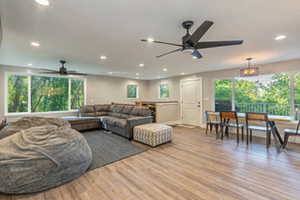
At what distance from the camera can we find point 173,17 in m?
1.95

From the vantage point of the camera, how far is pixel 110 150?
3.43 m

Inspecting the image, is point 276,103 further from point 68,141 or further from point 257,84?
point 68,141

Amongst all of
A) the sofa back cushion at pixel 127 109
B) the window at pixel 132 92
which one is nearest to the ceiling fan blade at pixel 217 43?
the sofa back cushion at pixel 127 109

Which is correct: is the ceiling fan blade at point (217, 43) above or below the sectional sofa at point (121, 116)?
above

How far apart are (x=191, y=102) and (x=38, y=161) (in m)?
6.05

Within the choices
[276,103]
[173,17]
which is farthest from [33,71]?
[276,103]

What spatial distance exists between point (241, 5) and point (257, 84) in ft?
14.3

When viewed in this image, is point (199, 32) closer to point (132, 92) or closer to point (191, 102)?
point (191, 102)

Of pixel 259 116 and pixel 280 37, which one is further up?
pixel 280 37

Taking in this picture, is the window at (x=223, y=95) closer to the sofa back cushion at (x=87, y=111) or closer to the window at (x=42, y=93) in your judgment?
the sofa back cushion at (x=87, y=111)

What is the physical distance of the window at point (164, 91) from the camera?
26.4ft

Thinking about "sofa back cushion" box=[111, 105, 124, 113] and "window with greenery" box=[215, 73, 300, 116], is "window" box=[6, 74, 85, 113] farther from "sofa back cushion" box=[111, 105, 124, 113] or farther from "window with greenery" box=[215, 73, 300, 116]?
"window with greenery" box=[215, 73, 300, 116]

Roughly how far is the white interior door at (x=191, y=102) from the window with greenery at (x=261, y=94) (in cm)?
79

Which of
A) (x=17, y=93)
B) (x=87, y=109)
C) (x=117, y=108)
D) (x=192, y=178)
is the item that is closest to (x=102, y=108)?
(x=87, y=109)
